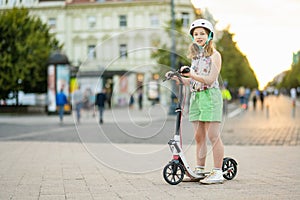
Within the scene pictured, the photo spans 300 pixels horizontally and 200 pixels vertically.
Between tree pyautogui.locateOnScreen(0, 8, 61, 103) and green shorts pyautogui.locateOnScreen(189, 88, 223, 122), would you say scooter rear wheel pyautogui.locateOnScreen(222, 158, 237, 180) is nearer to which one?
green shorts pyautogui.locateOnScreen(189, 88, 223, 122)

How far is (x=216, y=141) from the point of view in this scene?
652 centimetres

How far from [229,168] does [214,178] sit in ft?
1.44

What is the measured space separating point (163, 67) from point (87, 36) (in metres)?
60.3

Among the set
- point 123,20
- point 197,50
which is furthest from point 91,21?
point 197,50

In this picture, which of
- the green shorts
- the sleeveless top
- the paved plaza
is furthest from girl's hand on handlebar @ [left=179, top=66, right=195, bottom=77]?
the paved plaza

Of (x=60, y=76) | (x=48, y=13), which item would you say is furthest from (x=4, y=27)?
(x=48, y=13)

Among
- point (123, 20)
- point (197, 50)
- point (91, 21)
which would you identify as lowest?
point (197, 50)

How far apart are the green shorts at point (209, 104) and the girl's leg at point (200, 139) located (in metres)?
0.11

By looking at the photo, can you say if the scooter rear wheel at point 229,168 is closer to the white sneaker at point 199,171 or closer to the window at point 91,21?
the white sneaker at point 199,171

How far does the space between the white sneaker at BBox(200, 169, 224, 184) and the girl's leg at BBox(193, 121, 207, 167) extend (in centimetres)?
24

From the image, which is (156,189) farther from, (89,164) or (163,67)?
(89,164)

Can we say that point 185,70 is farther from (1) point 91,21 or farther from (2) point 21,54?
(1) point 91,21

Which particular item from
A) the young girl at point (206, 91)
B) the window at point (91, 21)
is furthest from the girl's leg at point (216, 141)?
the window at point (91, 21)

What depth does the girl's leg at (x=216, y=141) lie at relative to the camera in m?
6.43
